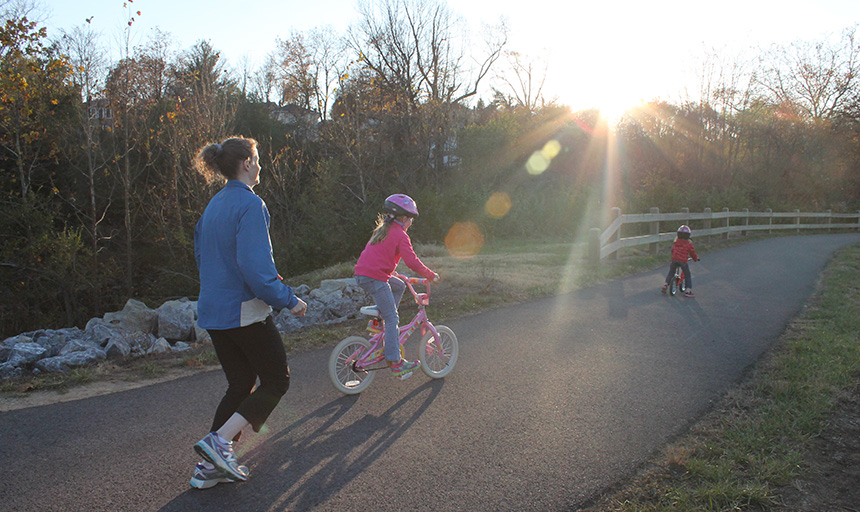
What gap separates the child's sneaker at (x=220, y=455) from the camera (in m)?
3.13

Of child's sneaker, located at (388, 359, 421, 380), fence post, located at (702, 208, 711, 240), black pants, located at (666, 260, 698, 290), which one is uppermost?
fence post, located at (702, 208, 711, 240)

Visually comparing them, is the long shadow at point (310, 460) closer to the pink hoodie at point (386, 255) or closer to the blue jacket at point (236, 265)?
the blue jacket at point (236, 265)

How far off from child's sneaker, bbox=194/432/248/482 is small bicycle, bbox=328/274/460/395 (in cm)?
157

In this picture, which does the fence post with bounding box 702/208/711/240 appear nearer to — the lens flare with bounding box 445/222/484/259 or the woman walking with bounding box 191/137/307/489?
the lens flare with bounding box 445/222/484/259

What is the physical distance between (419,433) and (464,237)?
54.2 ft

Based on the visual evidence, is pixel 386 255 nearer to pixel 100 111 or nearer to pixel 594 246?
pixel 594 246

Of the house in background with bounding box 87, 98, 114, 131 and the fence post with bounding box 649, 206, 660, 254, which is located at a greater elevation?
the house in background with bounding box 87, 98, 114, 131

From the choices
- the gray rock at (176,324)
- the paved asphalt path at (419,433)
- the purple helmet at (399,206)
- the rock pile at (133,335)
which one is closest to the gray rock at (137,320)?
the rock pile at (133,335)

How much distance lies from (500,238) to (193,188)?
438 inches

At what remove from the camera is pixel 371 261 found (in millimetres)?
4809

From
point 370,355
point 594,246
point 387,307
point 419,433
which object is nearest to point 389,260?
point 387,307

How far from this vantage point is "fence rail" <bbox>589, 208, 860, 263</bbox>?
45.6 ft

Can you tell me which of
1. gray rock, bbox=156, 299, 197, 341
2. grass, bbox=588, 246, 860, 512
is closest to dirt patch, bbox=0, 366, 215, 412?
grass, bbox=588, 246, 860, 512

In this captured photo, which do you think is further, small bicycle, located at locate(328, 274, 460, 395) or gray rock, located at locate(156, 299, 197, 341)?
gray rock, located at locate(156, 299, 197, 341)
